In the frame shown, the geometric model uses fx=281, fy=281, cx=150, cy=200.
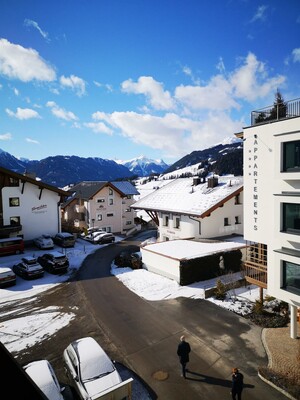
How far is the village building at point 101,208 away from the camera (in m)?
48.1

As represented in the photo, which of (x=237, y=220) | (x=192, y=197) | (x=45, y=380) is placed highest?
(x=192, y=197)

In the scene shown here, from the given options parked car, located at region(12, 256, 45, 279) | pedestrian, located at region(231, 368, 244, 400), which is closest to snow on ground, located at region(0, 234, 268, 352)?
parked car, located at region(12, 256, 45, 279)

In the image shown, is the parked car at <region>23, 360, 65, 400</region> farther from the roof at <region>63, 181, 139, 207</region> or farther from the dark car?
the roof at <region>63, 181, 139, 207</region>

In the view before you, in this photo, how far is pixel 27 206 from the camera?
3731 cm

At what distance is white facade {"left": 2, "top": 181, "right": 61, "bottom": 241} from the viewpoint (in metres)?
36.0

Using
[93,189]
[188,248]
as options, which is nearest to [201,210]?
[188,248]

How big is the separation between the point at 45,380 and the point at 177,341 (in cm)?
718

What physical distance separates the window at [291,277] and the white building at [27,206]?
3063 centimetres

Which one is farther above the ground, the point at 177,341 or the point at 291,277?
the point at 291,277

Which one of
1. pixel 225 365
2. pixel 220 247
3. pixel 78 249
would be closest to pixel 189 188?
pixel 220 247

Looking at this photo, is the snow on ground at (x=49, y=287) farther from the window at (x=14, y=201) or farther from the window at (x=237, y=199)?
the window at (x=237, y=199)

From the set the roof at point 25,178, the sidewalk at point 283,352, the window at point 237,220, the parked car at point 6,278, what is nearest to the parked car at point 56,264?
the parked car at point 6,278

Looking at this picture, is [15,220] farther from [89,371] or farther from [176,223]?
[89,371]

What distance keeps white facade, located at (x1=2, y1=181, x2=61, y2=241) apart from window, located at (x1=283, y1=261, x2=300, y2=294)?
3226cm
